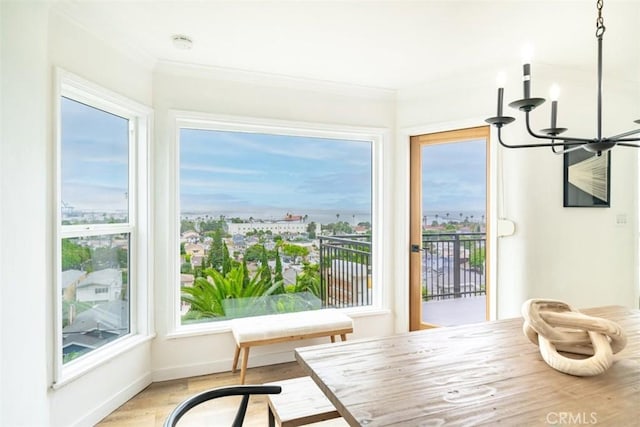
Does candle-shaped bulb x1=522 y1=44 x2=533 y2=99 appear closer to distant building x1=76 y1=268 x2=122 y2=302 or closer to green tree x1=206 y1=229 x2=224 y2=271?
green tree x1=206 y1=229 x2=224 y2=271

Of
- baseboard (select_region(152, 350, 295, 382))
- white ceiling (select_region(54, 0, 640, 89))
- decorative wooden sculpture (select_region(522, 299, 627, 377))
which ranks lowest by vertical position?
baseboard (select_region(152, 350, 295, 382))

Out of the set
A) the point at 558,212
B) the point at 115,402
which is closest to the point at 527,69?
the point at 558,212

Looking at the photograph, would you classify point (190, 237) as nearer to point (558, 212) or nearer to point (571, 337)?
point (571, 337)

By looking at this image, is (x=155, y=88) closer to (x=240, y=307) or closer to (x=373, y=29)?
(x=373, y=29)

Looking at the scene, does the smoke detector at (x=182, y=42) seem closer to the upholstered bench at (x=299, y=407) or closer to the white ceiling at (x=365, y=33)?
the white ceiling at (x=365, y=33)

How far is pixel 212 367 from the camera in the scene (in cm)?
299

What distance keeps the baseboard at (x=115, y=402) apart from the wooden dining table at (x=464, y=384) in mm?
1681

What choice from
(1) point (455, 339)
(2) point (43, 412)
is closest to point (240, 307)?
(2) point (43, 412)

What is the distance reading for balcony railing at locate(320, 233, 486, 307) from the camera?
331cm

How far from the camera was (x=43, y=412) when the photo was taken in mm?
1850

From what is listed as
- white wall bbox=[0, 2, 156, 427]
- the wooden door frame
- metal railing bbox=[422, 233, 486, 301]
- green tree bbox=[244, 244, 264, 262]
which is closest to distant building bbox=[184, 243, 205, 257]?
green tree bbox=[244, 244, 264, 262]

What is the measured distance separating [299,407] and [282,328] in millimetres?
1107

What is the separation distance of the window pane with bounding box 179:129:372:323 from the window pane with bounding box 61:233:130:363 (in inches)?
18.7

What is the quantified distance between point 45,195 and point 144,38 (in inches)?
48.6
